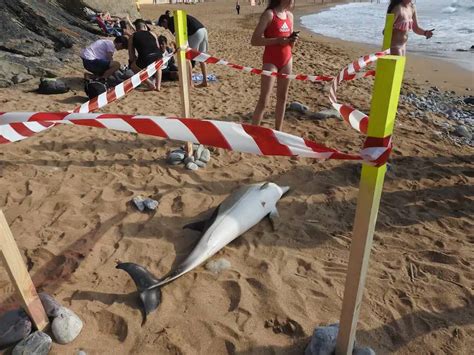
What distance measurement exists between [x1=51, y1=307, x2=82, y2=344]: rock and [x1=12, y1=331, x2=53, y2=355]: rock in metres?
0.06

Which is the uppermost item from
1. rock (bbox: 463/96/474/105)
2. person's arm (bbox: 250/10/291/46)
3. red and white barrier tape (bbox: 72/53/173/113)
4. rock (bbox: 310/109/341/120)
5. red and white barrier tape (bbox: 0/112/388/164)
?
person's arm (bbox: 250/10/291/46)

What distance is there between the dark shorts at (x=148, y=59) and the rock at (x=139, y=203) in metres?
4.42

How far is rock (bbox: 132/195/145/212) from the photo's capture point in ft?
11.2

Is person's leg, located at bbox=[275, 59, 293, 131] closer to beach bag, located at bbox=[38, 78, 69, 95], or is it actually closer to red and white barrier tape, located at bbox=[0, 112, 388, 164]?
red and white barrier tape, located at bbox=[0, 112, 388, 164]

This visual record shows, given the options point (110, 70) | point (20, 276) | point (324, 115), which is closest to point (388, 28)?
point (324, 115)

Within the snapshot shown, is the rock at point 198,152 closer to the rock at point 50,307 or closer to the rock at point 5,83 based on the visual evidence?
the rock at point 50,307

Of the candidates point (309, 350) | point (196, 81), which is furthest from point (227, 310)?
point (196, 81)

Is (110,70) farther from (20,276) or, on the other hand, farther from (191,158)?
(20,276)

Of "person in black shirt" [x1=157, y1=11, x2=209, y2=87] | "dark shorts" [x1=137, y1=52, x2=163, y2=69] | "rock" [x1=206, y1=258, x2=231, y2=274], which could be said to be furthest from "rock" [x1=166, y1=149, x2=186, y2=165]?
"dark shorts" [x1=137, y1=52, x2=163, y2=69]

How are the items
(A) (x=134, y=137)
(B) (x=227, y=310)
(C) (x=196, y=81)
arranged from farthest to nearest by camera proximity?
(C) (x=196, y=81) → (A) (x=134, y=137) → (B) (x=227, y=310)

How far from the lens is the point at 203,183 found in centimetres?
389

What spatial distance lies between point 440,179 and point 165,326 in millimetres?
3379

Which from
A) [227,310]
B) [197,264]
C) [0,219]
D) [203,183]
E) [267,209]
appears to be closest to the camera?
[0,219]

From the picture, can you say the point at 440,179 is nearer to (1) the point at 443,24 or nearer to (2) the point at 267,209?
(2) the point at 267,209
